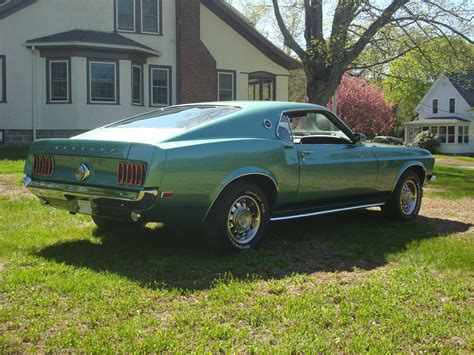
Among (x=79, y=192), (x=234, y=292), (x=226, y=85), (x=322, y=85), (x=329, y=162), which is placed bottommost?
(x=234, y=292)

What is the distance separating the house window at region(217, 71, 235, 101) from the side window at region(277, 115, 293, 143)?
57.8 ft

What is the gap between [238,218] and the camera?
5.55 meters

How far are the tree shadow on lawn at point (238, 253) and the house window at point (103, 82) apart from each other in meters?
14.7

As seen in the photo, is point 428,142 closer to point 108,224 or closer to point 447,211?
point 447,211

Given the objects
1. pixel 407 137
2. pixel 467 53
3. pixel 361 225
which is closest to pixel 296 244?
pixel 361 225

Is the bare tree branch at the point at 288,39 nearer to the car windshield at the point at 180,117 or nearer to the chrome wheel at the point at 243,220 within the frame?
the car windshield at the point at 180,117

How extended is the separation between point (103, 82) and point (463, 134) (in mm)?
32893

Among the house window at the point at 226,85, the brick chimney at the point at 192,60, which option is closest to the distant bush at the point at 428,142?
the house window at the point at 226,85

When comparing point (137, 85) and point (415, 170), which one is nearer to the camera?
point (415, 170)

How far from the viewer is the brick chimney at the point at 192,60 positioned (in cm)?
2223

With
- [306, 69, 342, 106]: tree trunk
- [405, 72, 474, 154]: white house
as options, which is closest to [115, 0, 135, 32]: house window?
[306, 69, 342, 106]: tree trunk

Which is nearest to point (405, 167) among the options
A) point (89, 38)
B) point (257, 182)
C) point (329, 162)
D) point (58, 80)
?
point (329, 162)

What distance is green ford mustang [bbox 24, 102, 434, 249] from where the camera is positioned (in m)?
4.99

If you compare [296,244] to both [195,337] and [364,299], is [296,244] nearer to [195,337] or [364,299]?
[364,299]
